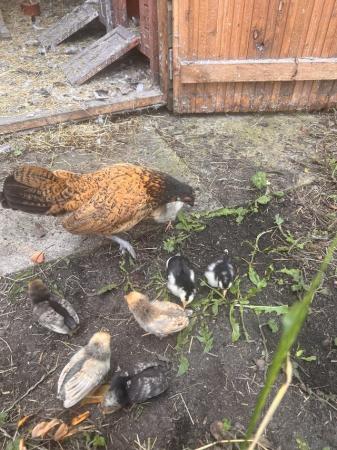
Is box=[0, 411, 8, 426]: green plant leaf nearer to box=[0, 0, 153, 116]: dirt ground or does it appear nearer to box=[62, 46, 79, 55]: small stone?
box=[0, 0, 153, 116]: dirt ground

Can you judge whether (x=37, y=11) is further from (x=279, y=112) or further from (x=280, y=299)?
(x=280, y=299)

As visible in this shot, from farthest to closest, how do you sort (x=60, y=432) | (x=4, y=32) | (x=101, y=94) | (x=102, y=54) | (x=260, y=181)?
(x=4, y=32) → (x=102, y=54) → (x=101, y=94) → (x=260, y=181) → (x=60, y=432)

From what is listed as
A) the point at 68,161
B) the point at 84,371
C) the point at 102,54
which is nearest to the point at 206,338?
the point at 84,371

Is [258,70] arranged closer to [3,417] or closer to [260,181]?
[260,181]

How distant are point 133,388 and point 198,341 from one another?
571mm

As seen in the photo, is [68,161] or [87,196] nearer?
[87,196]

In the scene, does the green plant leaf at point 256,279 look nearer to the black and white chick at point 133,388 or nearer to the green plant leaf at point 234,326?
the green plant leaf at point 234,326

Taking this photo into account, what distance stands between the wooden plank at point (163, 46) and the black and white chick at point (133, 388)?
3.33 m

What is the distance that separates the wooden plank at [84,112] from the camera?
4.25 meters

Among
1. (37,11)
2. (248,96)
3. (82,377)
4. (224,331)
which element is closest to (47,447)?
(82,377)

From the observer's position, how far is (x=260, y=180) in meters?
3.62

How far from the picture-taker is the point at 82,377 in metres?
2.14

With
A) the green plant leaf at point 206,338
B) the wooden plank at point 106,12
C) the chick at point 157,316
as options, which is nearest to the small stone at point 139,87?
the wooden plank at point 106,12

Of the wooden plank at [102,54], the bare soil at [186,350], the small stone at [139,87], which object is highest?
the wooden plank at [102,54]
